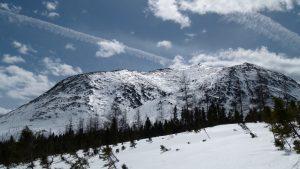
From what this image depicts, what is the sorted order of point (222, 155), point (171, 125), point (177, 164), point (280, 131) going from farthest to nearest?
point (171, 125) → point (177, 164) → point (222, 155) → point (280, 131)

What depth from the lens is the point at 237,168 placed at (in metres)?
14.3

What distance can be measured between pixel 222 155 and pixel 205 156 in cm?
150

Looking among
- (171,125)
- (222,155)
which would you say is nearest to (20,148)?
(171,125)

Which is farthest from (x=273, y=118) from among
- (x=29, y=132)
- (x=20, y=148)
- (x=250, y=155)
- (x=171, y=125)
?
(x=171, y=125)

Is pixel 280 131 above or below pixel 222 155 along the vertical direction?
above

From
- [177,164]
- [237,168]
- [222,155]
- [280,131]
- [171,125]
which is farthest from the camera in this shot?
[171,125]

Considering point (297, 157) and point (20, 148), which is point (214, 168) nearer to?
point (297, 157)

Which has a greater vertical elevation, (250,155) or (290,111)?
(290,111)

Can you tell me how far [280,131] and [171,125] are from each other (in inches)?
3292

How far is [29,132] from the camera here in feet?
131

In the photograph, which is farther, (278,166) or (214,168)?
(214,168)

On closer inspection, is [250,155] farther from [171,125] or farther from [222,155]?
[171,125]

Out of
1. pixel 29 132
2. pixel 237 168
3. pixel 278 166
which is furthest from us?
pixel 29 132

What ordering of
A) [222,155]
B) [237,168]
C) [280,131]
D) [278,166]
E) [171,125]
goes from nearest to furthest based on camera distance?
1. [278,166]
2. [237,168]
3. [280,131]
4. [222,155]
5. [171,125]
